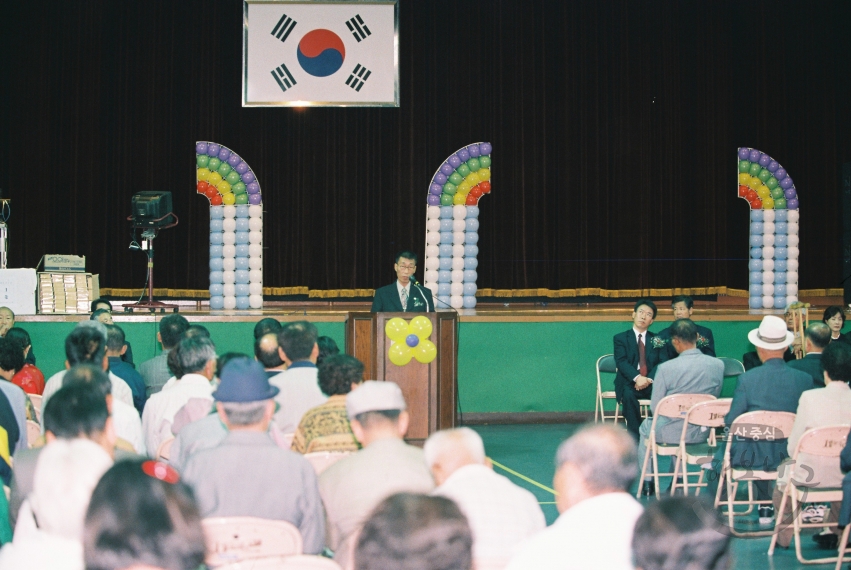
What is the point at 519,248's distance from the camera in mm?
14570

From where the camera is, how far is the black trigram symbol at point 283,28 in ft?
42.3

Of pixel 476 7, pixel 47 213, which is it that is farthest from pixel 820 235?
pixel 47 213

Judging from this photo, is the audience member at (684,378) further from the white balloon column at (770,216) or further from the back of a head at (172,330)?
the white balloon column at (770,216)

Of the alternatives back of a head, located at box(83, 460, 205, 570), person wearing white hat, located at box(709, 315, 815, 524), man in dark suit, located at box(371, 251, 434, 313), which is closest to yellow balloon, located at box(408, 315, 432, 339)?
man in dark suit, located at box(371, 251, 434, 313)

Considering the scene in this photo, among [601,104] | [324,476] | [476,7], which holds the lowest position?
[324,476]

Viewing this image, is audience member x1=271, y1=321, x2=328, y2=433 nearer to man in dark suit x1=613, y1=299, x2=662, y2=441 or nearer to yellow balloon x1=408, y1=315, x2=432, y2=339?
yellow balloon x1=408, y1=315, x2=432, y2=339

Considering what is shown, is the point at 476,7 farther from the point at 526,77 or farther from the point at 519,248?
the point at 519,248

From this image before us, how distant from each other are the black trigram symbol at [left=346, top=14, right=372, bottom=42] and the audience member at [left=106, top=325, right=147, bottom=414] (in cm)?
792

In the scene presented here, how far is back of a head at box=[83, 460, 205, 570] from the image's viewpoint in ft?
6.17

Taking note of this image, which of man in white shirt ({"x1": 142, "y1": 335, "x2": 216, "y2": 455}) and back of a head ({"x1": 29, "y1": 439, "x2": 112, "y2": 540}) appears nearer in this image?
back of a head ({"x1": 29, "y1": 439, "x2": 112, "y2": 540})

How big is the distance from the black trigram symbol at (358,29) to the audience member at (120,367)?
7.92 meters

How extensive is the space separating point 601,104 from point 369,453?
38.8 feet

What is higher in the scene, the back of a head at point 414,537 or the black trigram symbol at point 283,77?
the black trigram symbol at point 283,77

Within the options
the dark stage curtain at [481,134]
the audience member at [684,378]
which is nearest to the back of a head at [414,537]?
the audience member at [684,378]
